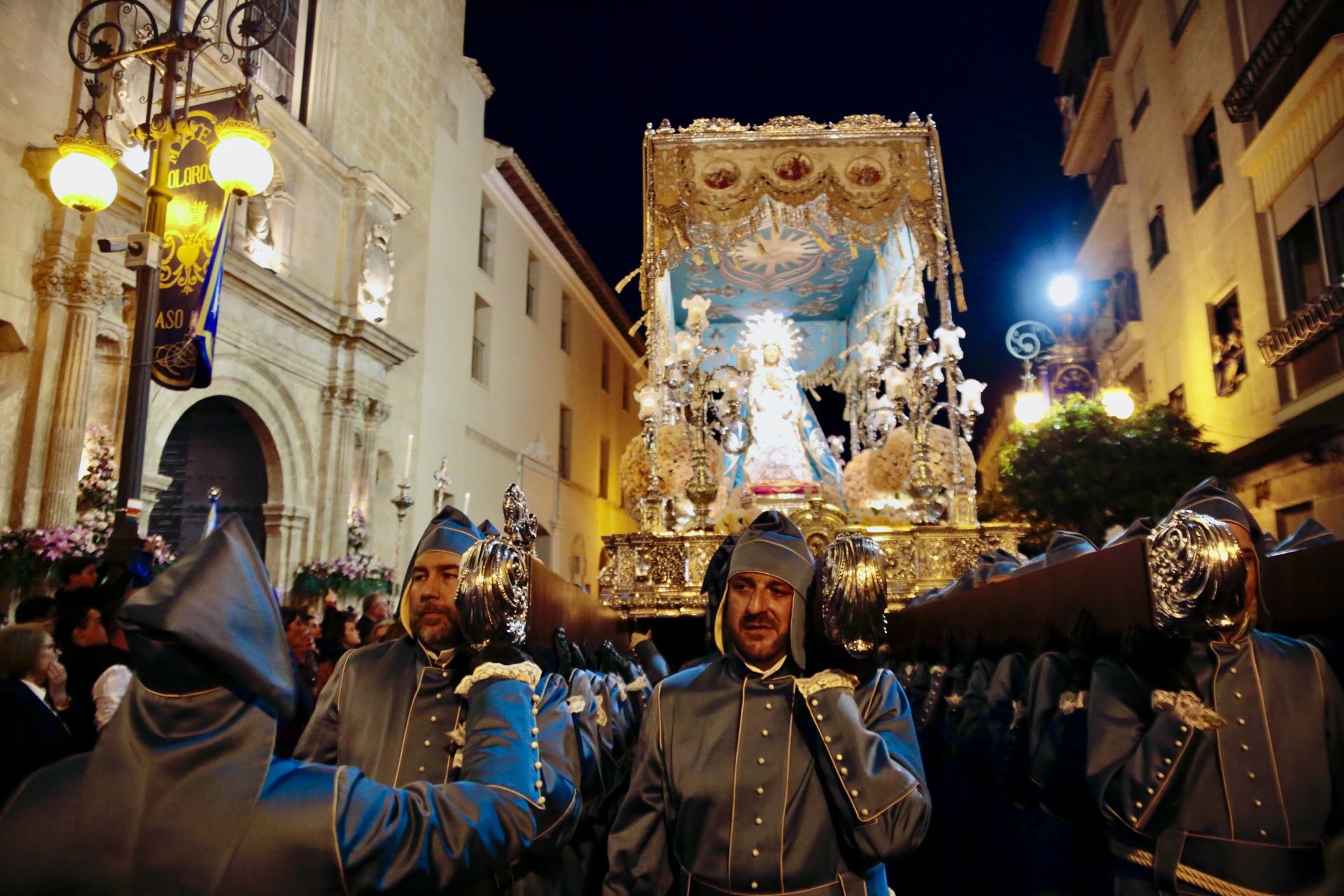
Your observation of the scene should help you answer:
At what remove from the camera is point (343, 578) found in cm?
1142

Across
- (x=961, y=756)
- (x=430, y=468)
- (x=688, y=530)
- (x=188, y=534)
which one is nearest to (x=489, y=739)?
(x=961, y=756)

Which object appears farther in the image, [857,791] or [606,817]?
[606,817]

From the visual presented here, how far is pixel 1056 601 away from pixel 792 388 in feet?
29.6

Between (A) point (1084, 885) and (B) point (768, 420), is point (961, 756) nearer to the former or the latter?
(A) point (1084, 885)

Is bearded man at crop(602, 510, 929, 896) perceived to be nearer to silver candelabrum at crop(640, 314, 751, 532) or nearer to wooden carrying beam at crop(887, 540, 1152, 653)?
wooden carrying beam at crop(887, 540, 1152, 653)

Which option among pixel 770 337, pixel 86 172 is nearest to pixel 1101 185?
pixel 770 337

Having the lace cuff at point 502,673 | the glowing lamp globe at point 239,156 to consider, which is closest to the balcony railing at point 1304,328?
the glowing lamp globe at point 239,156

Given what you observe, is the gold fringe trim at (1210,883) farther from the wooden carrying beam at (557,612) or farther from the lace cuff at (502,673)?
the wooden carrying beam at (557,612)

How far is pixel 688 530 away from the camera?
1038 centimetres

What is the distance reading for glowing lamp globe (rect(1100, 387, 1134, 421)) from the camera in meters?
10.9

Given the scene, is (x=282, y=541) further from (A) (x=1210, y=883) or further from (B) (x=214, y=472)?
(A) (x=1210, y=883)

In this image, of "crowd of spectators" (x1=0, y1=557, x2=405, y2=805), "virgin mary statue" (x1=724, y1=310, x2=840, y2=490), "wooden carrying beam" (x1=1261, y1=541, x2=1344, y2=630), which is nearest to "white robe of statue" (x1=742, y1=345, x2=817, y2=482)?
"virgin mary statue" (x1=724, y1=310, x2=840, y2=490)

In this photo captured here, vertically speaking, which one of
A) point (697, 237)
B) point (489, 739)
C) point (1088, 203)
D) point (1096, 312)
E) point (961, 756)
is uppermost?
point (1088, 203)

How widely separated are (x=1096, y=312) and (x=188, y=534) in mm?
17672
